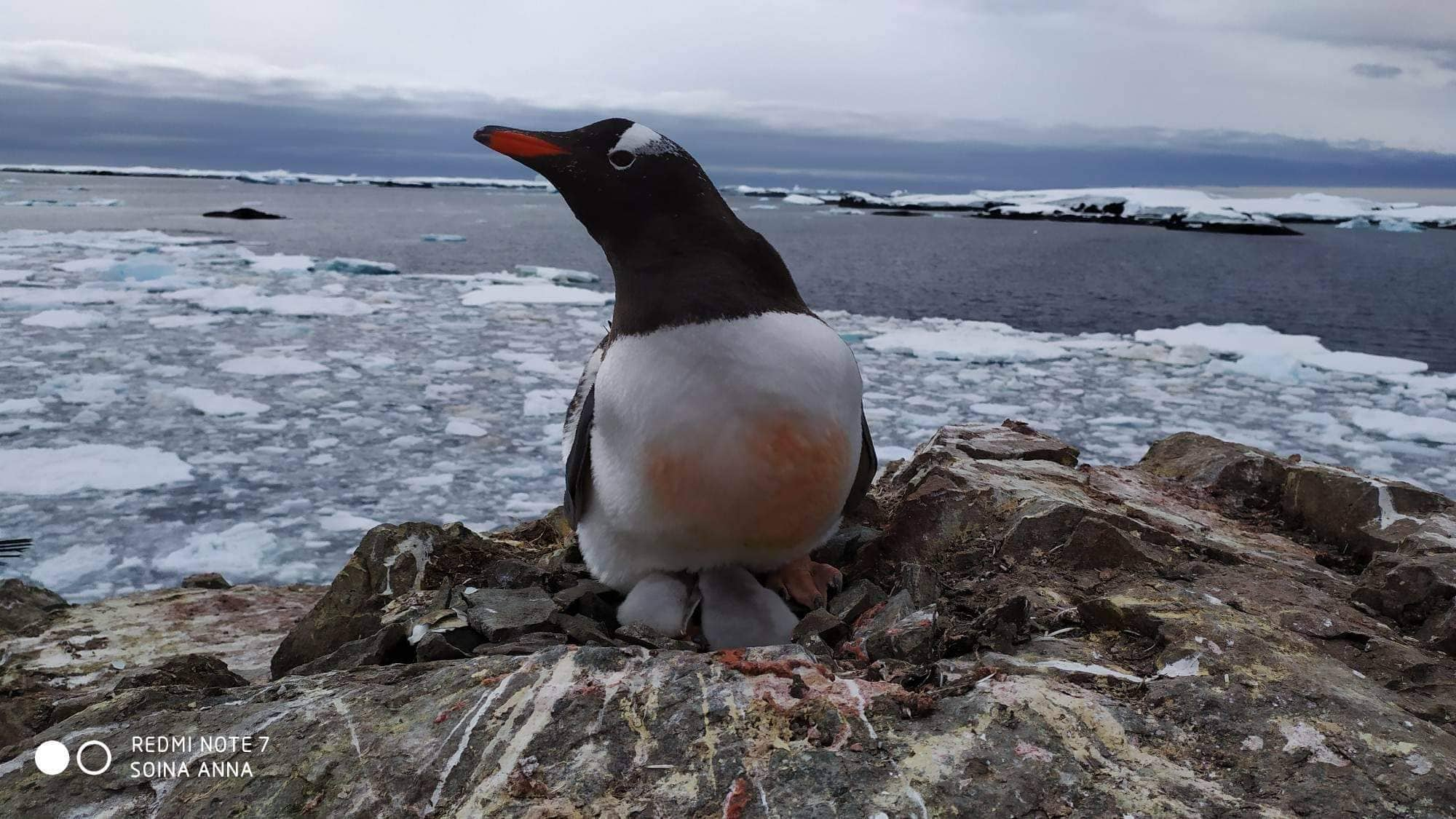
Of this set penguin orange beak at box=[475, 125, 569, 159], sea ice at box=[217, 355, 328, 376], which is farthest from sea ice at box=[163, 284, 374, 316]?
penguin orange beak at box=[475, 125, 569, 159]

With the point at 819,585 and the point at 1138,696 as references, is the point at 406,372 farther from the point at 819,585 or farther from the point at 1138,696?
the point at 1138,696

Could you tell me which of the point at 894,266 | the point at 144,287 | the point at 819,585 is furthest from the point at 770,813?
the point at 894,266

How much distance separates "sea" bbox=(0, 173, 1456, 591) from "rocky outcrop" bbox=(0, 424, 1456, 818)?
102 inches

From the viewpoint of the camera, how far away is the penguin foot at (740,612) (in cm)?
231

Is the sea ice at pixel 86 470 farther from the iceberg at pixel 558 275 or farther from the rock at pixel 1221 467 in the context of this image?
the iceberg at pixel 558 275

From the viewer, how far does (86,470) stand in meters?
5.32

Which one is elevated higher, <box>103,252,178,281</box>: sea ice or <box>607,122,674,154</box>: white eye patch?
<box>607,122,674,154</box>: white eye patch

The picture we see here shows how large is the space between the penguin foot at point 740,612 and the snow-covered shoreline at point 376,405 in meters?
2.59

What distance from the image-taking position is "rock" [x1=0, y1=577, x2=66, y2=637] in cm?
319

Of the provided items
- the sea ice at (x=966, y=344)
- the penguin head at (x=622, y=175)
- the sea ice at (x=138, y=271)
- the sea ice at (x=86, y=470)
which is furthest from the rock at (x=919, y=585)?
the sea ice at (x=138, y=271)

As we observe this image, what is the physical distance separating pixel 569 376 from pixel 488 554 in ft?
17.7

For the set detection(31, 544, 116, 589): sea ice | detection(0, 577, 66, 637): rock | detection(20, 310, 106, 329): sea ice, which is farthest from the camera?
detection(20, 310, 106, 329): sea ice

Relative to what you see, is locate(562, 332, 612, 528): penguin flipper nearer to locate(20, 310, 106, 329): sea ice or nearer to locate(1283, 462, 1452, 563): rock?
locate(1283, 462, 1452, 563): rock

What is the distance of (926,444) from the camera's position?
381cm
